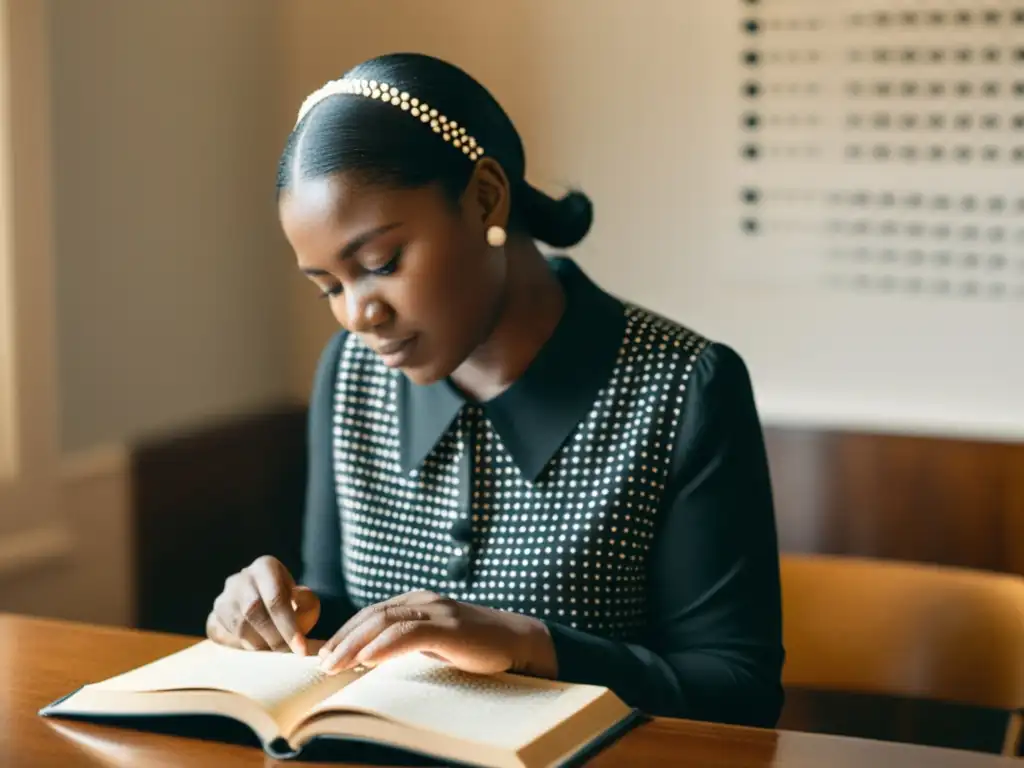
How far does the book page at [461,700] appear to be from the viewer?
102 cm

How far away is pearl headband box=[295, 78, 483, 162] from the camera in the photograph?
130 cm

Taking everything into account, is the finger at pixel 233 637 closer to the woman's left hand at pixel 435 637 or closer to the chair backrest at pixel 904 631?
the woman's left hand at pixel 435 637

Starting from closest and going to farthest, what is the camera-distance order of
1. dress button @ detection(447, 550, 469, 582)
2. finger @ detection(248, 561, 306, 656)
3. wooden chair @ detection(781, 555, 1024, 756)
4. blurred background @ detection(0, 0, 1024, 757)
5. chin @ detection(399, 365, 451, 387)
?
finger @ detection(248, 561, 306, 656), chin @ detection(399, 365, 451, 387), dress button @ detection(447, 550, 469, 582), wooden chair @ detection(781, 555, 1024, 756), blurred background @ detection(0, 0, 1024, 757)

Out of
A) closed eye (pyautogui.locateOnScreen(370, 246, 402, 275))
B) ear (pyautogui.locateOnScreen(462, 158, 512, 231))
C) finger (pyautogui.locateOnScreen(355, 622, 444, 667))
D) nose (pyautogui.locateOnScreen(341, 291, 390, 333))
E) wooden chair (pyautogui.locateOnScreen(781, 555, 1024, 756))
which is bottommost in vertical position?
wooden chair (pyautogui.locateOnScreen(781, 555, 1024, 756))

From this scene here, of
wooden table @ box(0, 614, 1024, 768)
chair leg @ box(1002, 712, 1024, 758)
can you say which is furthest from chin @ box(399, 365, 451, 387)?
chair leg @ box(1002, 712, 1024, 758)

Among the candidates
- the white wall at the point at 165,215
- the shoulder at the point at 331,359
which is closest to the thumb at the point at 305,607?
the shoulder at the point at 331,359

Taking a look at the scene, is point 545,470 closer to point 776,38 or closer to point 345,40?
point 776,38

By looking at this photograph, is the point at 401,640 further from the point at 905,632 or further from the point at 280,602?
the point at 905,632

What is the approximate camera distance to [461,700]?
109 cm

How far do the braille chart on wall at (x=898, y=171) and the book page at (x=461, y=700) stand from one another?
4.80ft

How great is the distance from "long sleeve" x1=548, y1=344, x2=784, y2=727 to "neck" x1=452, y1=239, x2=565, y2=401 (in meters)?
0.17

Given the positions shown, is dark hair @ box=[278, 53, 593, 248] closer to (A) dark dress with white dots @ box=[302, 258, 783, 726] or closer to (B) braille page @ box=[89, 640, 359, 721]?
(A) dark dress with white dots @ box=[302, 258, 783, 726]

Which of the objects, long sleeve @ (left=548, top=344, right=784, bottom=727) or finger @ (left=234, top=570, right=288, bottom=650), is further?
long sleeve @ (left=548, top=344, right=784, bottom=727)

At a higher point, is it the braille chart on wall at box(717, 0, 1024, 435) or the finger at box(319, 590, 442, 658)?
the braille chart on wall at box(717, 0, 1024, 435)
